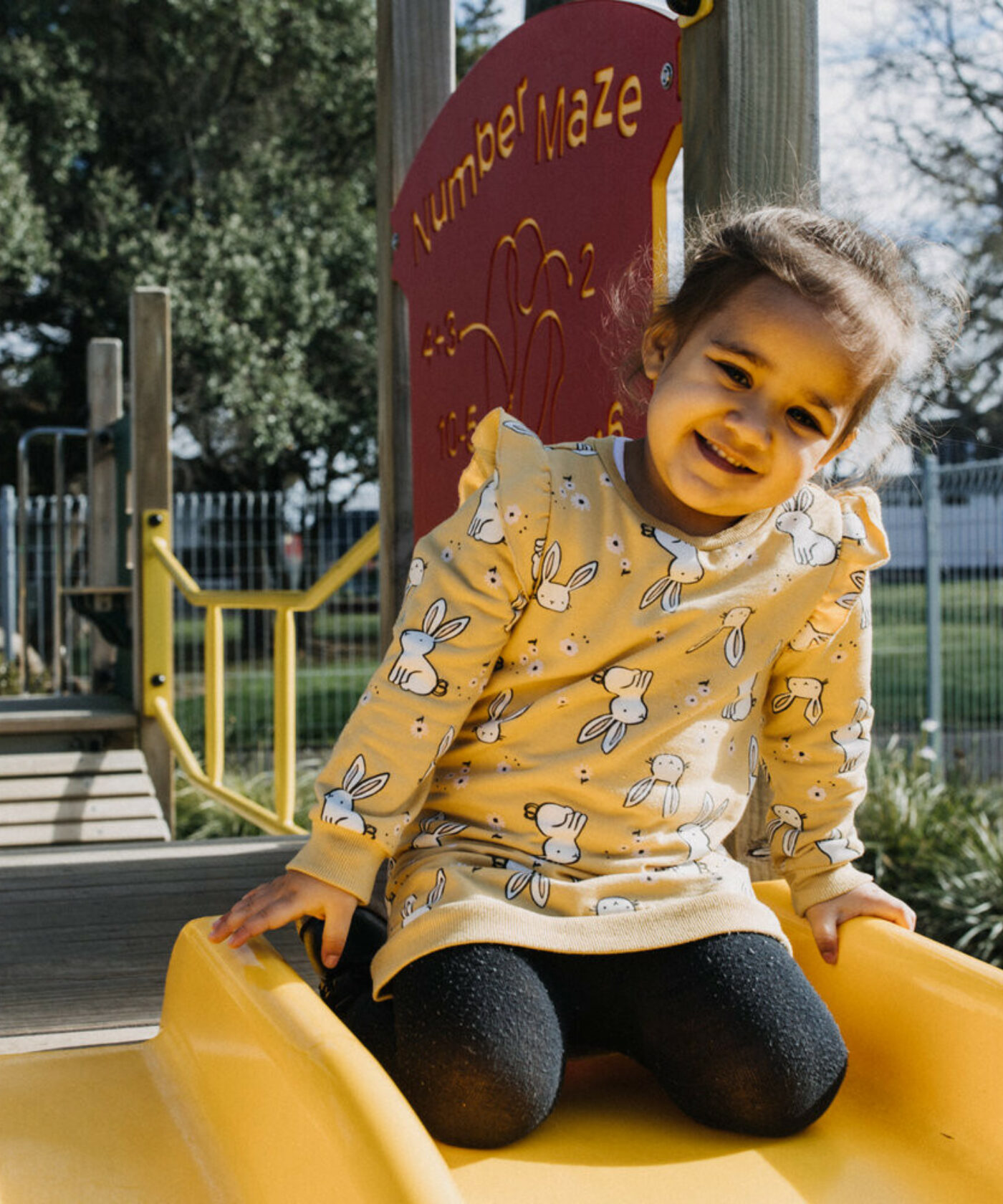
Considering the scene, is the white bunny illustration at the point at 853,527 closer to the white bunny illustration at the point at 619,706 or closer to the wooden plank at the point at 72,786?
the white bunny illustration at the point at 619,706

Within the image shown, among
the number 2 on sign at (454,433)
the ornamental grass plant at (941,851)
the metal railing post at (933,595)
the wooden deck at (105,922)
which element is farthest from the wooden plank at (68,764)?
the metal railing post at (933,595)

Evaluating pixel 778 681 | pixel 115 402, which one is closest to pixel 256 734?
pixel 115 402

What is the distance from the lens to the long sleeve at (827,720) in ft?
4.67

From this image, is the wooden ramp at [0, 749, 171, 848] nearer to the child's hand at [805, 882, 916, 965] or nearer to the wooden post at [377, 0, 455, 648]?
the wooden post at [377, 0, 455, 648]

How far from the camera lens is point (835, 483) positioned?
1714mm

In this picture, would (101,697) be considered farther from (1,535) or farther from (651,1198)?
(1,535)

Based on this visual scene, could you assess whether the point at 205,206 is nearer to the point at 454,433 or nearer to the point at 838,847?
the point at 454,433

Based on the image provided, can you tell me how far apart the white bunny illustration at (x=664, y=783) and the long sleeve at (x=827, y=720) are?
0.71 feet

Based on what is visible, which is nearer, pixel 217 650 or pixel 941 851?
pixel 217 650

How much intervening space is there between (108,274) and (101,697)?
27.4 ft

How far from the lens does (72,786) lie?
162 inches

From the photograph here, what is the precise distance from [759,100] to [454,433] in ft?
3.54

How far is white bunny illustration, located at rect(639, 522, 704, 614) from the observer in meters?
1.32

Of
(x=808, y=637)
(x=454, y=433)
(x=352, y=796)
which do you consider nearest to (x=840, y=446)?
(x=808, y=637)
